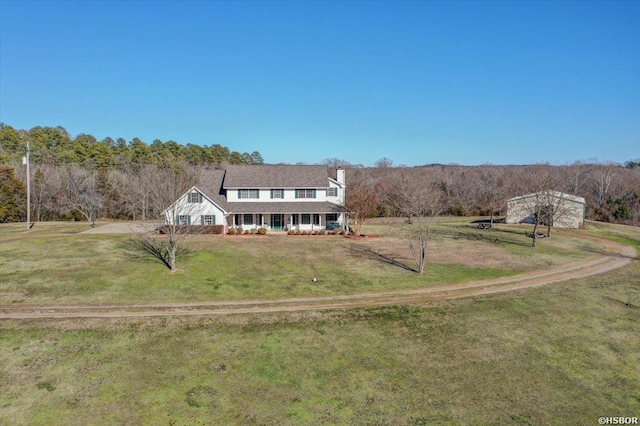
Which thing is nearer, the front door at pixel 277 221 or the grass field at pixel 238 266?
the grass field at pixel 238 266

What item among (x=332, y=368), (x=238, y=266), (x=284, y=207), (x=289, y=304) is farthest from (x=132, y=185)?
(x=332, y=368)

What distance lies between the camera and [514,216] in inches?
2362

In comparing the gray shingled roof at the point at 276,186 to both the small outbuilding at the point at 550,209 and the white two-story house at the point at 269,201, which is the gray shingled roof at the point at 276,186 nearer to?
the white two-story house at the point at 269,201

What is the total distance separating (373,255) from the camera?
119 ft

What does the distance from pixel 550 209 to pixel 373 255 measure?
24044mm

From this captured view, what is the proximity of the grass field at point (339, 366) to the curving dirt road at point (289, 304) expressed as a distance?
1.06 metres

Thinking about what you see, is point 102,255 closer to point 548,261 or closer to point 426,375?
point 426,375

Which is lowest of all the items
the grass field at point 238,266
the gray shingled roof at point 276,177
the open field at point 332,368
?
the open field at point 332,368

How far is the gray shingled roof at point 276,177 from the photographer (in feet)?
159

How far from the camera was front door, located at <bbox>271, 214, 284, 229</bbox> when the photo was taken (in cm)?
4778

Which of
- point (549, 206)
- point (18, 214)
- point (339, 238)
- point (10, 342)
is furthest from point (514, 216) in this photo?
point (18, 214)

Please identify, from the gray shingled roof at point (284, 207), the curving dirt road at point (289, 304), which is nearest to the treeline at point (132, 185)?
the gray shingled roof at point (284, 207)

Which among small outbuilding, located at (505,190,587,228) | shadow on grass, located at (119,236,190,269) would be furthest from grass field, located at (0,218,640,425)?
small outbuilding, located at (505,190,587,228)

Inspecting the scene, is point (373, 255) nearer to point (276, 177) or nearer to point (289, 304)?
point (289, 304)
